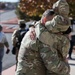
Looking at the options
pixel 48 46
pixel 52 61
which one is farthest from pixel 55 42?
pixel 52 61

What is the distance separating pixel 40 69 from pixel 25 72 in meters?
0.16

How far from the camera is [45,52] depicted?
3371 millimetres

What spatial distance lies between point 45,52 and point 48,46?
0.22 ft

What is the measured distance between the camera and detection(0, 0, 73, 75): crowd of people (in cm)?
338

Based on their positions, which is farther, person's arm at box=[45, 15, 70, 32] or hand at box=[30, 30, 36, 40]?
hand at box=[30, 30, 36, 40]

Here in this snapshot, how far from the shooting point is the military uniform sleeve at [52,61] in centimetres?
337

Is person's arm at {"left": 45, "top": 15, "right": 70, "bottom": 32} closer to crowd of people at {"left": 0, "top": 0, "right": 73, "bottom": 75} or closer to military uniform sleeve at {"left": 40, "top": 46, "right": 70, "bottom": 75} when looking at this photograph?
crowd of people at {"left": 0, "top": 0, "right": 73, "bottom": 75}

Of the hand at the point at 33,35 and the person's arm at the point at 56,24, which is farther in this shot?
the hand at the point at 33,35

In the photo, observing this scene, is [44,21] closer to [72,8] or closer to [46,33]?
[46,33]

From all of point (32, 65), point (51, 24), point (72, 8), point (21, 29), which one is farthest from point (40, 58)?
point (72, 8)

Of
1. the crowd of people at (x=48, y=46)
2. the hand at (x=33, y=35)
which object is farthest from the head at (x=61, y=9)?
the hand at (x=33, y=35)

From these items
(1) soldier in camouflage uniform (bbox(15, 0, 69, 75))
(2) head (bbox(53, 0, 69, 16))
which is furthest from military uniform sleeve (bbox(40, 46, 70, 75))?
(2) head (bbox(53, 0, 69, 16))

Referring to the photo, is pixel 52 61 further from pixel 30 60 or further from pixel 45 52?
pixel 30 60

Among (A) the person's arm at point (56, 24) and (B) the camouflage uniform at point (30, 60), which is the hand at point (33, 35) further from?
(A) the person's arm at point (56, 24)
